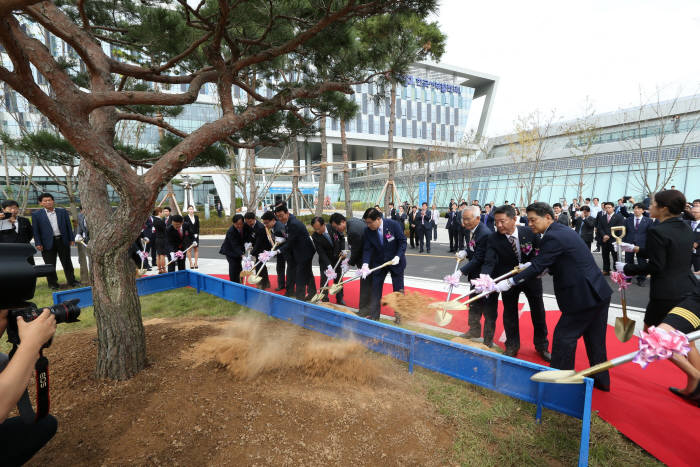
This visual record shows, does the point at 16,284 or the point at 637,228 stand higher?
the point at 16,284

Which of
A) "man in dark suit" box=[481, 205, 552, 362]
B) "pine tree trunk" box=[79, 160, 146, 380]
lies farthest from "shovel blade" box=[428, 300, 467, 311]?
"pine tree trunk" box=[79, 160, 146, 380]

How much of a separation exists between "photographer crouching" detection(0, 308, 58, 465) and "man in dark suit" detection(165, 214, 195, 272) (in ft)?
20.8

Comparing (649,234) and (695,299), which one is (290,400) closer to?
(695,299)

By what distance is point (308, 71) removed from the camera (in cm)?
445

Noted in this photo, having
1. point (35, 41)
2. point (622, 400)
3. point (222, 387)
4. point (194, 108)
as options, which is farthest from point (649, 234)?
point (194, 108)

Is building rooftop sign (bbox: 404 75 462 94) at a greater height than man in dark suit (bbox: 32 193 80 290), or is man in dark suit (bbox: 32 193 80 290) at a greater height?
building rooftop sign (bbox: 404 75 462 94)

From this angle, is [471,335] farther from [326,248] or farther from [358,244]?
[326,248]

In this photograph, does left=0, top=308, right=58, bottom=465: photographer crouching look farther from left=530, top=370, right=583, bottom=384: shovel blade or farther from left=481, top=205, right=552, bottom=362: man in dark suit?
left=481, top=205, right=552, bottom=362: man in dark suit

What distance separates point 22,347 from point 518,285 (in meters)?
3.71

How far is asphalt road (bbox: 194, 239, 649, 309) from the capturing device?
5.62 meters

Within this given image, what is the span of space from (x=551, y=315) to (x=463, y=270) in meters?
1.90

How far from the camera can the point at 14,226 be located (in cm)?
575

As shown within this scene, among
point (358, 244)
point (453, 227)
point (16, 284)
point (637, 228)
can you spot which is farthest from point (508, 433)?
point (453, 227)

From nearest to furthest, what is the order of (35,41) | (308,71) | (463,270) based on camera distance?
1. (35,41)
2. (463,270)
3. (308,71)
